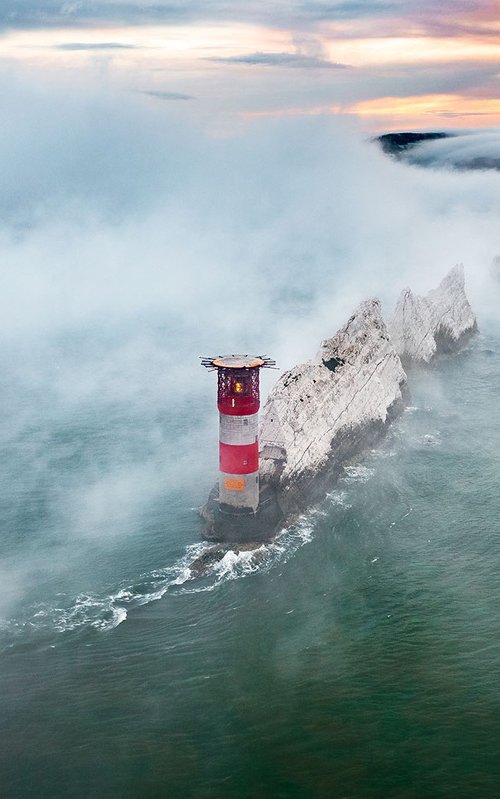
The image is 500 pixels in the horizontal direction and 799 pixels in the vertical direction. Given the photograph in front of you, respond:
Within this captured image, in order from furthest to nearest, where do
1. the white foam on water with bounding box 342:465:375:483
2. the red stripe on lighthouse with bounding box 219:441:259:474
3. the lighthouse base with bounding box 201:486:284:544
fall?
the white foam on water with bounding box 342:465:375:483 → the lighthouse base with bounding box 201:486:284:544 → the red stripe on lighthouse with bounding box 219:441:259:474

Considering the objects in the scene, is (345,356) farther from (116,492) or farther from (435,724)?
(435,724)

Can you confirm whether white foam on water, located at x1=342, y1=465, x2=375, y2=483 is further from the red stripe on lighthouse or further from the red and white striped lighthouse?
the red stripe on lighthouse

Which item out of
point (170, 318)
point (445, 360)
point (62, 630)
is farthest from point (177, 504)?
point (170, 318)

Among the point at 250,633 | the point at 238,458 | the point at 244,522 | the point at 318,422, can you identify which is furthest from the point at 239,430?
the point at 250,633

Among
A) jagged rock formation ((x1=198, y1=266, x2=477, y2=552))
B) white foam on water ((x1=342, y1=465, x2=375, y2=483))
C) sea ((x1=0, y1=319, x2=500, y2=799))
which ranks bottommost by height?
sea ((x1=0, y1=319, x2=500, y2=799))

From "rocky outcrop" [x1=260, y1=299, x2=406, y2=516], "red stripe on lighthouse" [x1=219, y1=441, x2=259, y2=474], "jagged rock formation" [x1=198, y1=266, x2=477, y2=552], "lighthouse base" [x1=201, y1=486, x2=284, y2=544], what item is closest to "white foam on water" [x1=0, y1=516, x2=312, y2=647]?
"lighthouse base" [x1=201, y1=486, x2=284, y2=544]

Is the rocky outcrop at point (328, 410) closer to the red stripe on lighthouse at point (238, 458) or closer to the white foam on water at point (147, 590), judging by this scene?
the red stripe on lighthouse at point (238, 458)
